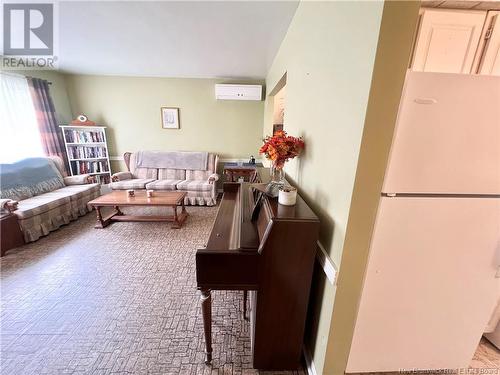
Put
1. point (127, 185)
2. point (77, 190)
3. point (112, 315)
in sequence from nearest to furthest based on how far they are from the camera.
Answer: point (112, 315) → point (77, 190) → point (127, 185)

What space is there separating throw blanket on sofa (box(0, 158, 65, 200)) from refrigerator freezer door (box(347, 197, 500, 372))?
13.5 feet

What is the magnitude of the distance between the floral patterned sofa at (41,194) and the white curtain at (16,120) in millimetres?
322

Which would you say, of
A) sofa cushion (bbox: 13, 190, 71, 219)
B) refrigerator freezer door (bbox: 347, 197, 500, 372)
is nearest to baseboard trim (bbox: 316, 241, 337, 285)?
refrigerator freezer door (bbox: 347, 197, 500, 372)

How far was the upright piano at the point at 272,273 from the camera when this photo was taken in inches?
39.0

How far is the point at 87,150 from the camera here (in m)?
4.07

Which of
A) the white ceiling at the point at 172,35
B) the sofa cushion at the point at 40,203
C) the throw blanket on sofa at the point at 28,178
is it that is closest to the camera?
the white ceiling at the point at 172,35

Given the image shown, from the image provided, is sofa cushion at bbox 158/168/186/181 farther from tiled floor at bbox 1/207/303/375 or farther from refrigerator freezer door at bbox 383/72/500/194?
refrigerator freezer door at bbox 383/72/500/194

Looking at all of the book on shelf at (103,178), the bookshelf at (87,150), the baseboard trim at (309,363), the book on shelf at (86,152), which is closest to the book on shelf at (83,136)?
the bookshelf at (87,150)

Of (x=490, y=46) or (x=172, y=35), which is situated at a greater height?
(x=172, y=35)

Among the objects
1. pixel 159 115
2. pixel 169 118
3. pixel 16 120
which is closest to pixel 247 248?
pixel 169 118

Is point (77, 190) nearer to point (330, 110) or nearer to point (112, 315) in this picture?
point (112, 315)

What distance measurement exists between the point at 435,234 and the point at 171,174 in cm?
419

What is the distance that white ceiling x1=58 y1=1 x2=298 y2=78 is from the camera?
5.76 ft

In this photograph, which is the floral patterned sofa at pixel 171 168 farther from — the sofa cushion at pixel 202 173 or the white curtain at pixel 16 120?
the white curtain at pixel 16 120
